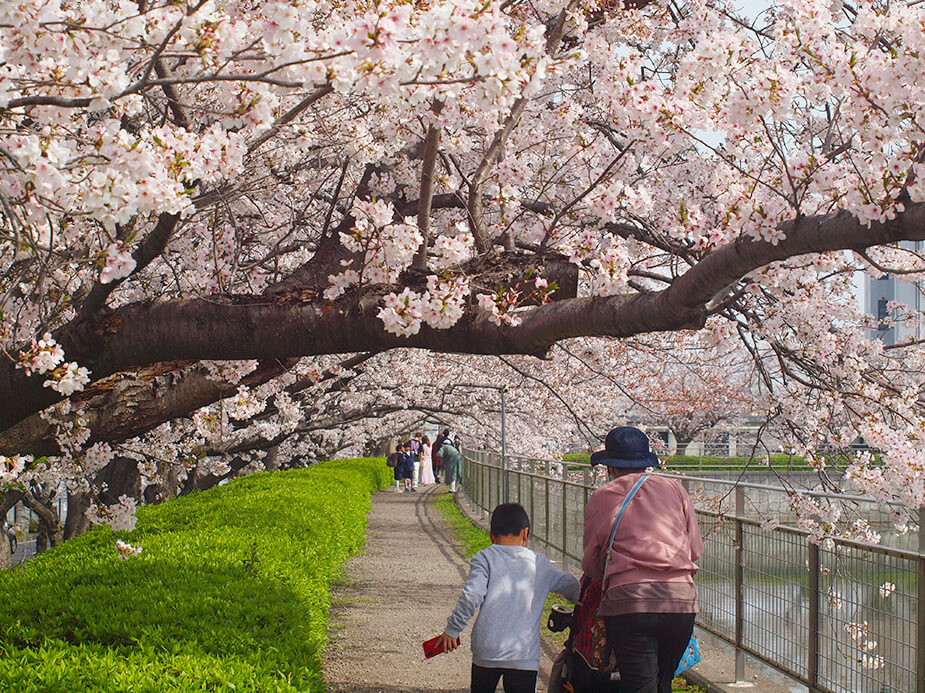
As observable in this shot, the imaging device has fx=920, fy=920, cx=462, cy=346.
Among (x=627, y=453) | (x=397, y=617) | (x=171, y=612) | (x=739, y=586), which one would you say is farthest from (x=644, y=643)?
(x=397, y=617)

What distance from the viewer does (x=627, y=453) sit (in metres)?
4.16

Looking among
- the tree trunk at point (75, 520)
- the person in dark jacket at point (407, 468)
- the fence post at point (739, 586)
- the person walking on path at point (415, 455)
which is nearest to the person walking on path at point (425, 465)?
the person walking on path at point (415, 455)

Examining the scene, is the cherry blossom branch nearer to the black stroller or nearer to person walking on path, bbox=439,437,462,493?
the black stroller

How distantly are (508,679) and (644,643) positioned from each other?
736 millimetres

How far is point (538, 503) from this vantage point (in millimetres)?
12062

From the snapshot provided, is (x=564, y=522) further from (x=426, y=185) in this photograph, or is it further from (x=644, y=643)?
(x=644, y=643)

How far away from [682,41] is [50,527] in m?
11.8

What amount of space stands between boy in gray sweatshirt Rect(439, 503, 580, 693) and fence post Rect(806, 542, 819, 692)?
5.67 feet

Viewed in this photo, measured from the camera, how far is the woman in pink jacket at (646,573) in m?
3.75

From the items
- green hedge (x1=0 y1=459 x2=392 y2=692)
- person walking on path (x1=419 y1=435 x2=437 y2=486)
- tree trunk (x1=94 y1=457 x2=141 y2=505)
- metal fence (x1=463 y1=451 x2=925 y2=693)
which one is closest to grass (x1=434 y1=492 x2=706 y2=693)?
metal fence (x1=463 y1=451 x2=925 y2=693)

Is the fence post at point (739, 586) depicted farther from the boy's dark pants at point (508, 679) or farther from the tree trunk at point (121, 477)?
the tree trunk at point (121, 477)

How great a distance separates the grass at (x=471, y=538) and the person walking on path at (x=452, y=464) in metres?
0.49

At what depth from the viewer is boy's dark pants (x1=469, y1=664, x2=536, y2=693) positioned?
163 inches

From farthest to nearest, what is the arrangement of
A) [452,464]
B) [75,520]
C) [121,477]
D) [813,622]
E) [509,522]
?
[452,464] → [75,520] → [121,477] → [813,622] → [509,522]
